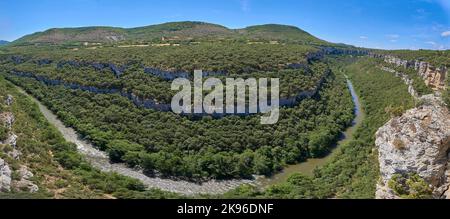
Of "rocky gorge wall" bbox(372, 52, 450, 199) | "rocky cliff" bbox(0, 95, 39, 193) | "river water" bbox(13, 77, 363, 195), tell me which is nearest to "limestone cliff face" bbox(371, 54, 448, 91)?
"river water" bbox(13, 77, 363, 195)

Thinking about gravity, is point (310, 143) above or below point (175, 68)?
below

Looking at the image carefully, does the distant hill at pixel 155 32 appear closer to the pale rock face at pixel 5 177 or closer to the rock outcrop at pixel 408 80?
the rock outcrop at pixel 408 80

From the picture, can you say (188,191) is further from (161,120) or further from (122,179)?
(161,120)

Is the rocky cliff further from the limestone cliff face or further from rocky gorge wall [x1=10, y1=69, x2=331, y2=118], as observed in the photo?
the limestone cliff face

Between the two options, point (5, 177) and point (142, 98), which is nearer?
point (5, 177)

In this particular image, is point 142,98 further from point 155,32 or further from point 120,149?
point 155,32

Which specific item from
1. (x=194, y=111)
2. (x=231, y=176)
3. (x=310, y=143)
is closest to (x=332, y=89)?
(x=310, y=143)

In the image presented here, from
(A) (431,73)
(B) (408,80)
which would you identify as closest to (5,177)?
(A) (431,73)

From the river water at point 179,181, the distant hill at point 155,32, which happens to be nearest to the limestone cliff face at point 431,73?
the river water at point 179,181
